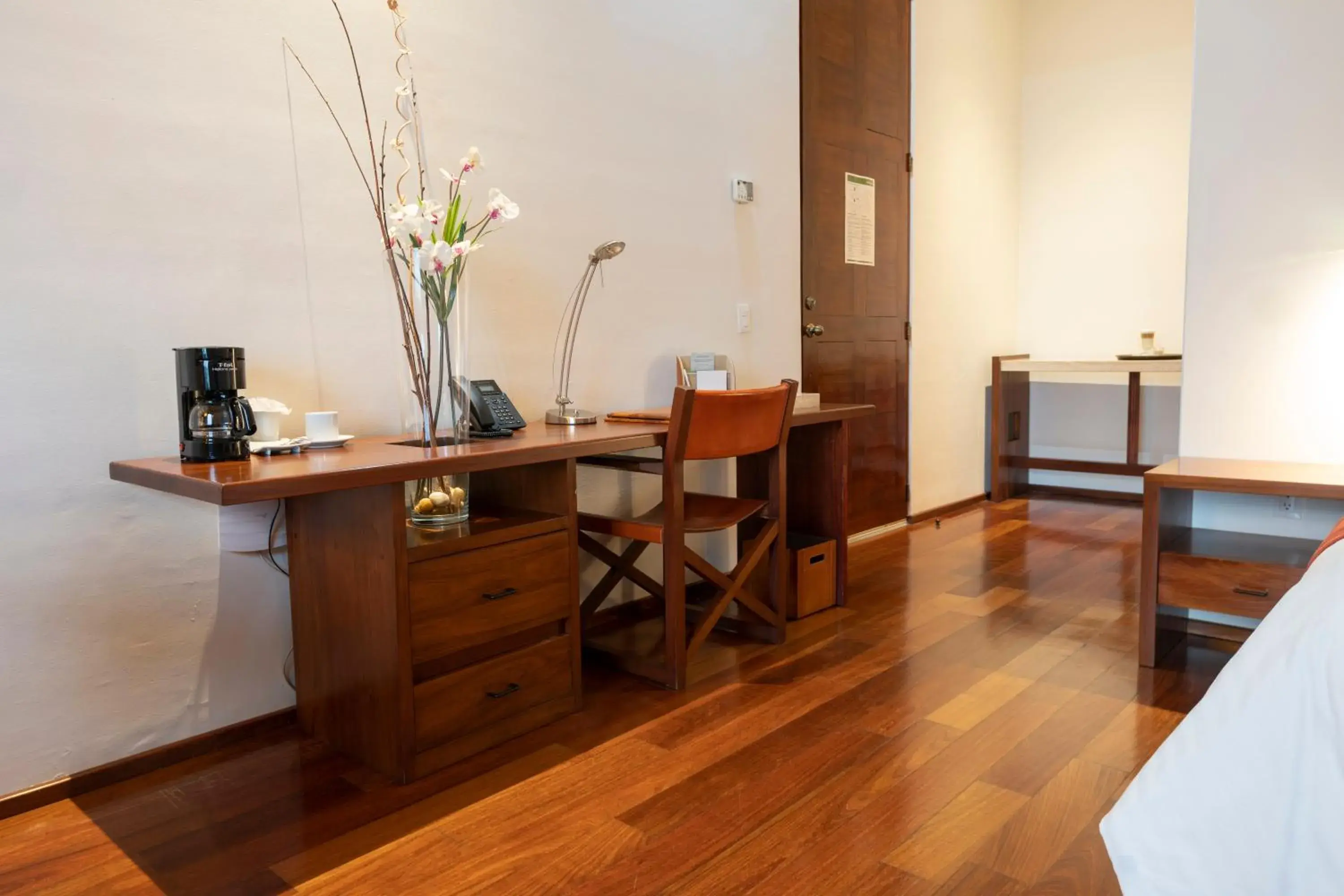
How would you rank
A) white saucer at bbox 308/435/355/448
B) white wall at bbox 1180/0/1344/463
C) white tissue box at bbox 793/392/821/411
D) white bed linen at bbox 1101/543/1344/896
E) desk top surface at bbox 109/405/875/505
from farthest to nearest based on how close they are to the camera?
white tissue box at bbox 793/392/821/411 < white wall at bbox 1180/0/1344/463 < white saucer at bbox 308/435/355/448 < desk top surface at bbox 109/405/875/505 < white bed linen at bbox 1101/543/1344/896

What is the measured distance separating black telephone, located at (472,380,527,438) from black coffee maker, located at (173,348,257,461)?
1.85 feet

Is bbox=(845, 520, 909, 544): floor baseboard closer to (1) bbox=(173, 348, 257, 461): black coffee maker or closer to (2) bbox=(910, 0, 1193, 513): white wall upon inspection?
(2) bbox=(910, 0, 1193, 513): white wall

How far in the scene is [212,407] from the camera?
192 centimetres

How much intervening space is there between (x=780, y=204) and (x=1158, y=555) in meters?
1.94

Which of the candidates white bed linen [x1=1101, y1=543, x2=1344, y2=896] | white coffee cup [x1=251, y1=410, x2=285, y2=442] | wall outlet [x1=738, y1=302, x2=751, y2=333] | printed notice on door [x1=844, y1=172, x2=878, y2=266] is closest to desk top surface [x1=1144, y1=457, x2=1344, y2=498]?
white bed linen [x1=1101, y1=543, x2=1344, y2=896]

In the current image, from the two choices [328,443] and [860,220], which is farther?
[860,220]

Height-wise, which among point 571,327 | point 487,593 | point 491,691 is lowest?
point 491,691

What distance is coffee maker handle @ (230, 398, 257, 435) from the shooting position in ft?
6.38

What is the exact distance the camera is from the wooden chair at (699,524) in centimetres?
249

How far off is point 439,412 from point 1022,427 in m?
4.04

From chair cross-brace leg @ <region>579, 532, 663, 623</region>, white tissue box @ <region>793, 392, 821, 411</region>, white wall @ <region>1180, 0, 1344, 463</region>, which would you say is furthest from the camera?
white tissue box @ <region>793, 392, 821, 411</region>

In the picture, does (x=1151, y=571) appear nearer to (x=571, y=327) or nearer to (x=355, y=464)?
(x=571, y=327)

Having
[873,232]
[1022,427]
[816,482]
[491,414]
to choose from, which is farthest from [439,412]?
[1022,427]

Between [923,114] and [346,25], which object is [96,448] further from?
[923,114]
